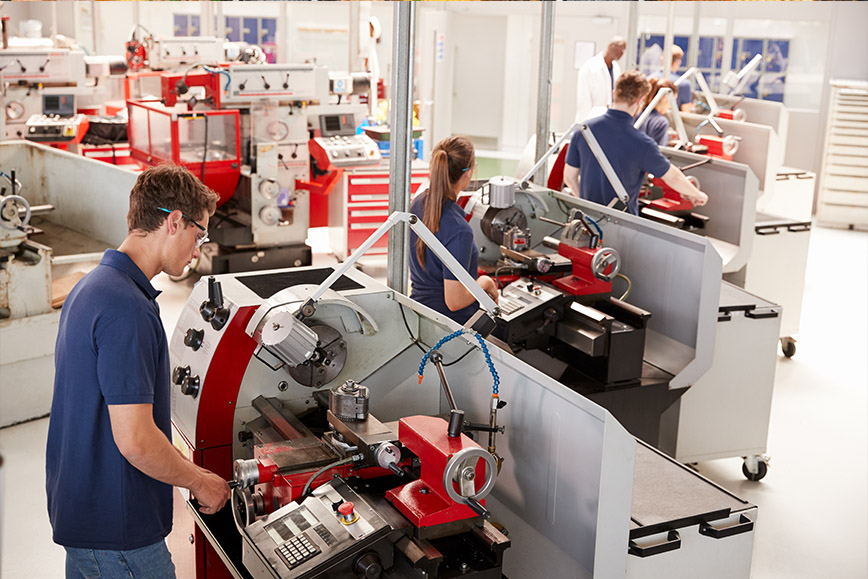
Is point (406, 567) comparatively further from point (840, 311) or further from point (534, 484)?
point (840, 311)

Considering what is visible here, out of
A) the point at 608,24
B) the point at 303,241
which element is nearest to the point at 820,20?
the point at 608,24

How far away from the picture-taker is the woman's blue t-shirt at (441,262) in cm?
297

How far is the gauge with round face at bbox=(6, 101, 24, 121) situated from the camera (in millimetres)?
6293

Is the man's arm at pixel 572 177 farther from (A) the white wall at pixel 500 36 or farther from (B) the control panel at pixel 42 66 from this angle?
(A) the white wall at pixel 500 36

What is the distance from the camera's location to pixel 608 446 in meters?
1.87

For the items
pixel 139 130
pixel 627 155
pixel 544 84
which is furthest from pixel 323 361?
pixel 139 130

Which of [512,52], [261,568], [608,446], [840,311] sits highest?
[512,52]

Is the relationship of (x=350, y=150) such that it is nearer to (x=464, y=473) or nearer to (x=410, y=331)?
(x=410, y=331)

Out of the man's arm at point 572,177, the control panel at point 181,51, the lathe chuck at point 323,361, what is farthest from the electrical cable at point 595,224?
the control panel at point 181,51

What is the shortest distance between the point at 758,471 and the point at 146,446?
273 cm

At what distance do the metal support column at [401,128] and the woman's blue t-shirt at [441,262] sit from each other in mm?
130

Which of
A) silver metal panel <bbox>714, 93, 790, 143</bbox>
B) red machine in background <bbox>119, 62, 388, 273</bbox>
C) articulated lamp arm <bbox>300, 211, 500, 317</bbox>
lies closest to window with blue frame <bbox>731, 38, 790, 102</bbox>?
silver metal panel <bbox>714, 93, 790, 143</bbox>

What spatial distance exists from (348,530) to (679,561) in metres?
0.89

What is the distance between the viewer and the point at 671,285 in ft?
11.0
